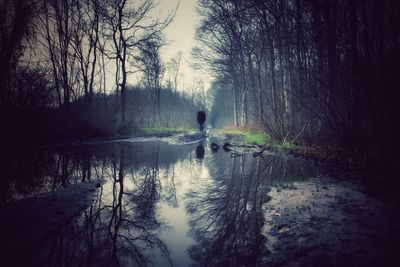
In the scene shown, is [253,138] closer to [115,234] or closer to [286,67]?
[286,67]

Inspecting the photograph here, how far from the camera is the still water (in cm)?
239

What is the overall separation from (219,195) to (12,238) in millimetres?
3041

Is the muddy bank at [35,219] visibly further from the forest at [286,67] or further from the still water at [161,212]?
the forest at [286,67]

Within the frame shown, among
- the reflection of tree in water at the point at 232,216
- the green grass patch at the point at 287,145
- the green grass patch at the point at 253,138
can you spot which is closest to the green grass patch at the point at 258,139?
the green grass patch at the point at 253,138

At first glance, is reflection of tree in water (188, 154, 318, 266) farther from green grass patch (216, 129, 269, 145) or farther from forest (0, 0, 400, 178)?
green grass patch (216, 129, 269, 145)

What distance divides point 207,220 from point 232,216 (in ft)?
1.27

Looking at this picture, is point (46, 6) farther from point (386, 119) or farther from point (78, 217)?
point (386, 119)

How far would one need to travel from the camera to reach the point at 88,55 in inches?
861

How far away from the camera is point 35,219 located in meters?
3.06

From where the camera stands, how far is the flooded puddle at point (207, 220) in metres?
2.35

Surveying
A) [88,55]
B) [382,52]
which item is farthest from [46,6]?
[382,52]

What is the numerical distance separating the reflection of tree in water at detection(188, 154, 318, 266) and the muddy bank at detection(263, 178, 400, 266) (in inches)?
7.5

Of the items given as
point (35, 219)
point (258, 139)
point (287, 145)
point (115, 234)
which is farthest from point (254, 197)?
point (258, 139)

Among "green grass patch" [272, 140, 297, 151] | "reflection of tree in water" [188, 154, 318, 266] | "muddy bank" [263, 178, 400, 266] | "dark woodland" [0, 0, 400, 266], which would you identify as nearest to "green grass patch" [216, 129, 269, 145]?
"green grass patch" [272, 140, 297, 151]
